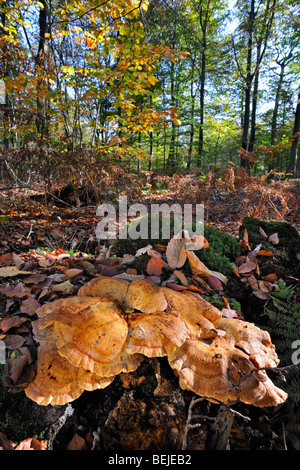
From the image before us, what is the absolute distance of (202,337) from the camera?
1345 millimetres

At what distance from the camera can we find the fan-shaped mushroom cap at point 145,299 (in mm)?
1337

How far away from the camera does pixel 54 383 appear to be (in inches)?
45.4

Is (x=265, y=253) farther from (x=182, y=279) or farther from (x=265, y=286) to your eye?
(x=182, y=279)

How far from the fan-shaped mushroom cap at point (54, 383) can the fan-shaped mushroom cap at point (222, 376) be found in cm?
51

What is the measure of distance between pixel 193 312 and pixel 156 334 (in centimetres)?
34

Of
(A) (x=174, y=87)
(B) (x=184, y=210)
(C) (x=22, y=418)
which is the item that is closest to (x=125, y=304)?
(C) (x=22, y=418)

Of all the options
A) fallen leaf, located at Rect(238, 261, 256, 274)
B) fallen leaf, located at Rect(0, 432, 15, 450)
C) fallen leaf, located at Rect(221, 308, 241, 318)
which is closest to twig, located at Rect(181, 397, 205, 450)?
fallen leaf, located at Rect(221, 308, 241, 318)

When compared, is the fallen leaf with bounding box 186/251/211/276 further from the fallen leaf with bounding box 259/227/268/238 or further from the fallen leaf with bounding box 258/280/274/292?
the fallen leaf with bounding box 259/227/268/238

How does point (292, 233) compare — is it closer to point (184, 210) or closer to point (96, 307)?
point (96, 307)

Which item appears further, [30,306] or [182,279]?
[182,279]

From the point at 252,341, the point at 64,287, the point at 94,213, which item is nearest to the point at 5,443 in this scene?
the point at 64,287

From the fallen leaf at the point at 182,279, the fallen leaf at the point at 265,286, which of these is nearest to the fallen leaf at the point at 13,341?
the fallen leaf at the point at 182,279

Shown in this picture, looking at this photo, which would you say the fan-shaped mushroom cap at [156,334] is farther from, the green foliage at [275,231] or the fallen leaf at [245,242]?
the green foliage at [275,231]

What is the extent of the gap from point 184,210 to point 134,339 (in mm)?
5135
